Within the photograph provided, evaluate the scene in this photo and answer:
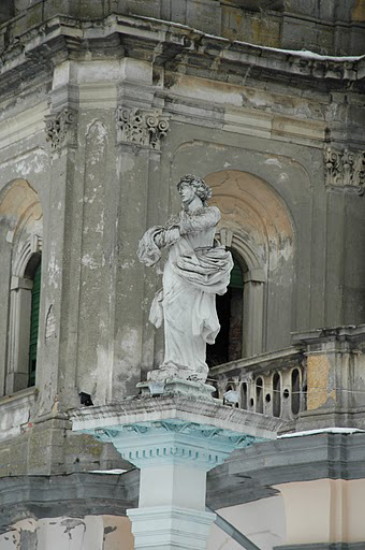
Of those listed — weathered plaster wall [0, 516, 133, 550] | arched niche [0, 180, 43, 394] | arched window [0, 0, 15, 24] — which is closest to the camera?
weathered plaster wall [0, 516, 133, 550]

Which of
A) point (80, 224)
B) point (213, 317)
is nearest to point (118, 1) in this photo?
point (80, 224)

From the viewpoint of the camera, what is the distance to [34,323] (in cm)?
3072

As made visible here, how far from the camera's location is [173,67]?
95.8 feet

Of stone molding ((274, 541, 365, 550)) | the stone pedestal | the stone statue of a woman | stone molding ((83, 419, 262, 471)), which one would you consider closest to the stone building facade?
stone molding ((274, 541, 365, 550))

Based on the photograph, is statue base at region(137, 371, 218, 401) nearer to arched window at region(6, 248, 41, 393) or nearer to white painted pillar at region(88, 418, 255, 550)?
white painted pillar at region(88, 418, 255, 550)

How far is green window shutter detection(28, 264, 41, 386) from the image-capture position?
30547 millimetres

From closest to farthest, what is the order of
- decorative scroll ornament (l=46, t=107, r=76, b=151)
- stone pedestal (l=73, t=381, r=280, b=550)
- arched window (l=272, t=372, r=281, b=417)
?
stone pedestal (l=73, t=381, r=280, b=550) → arched window (l=272, t=372, r=281, b=417) → decorative scroll ornament (l=46, t=107, r=76, b=151)

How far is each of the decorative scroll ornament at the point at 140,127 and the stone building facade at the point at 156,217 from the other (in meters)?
0.03

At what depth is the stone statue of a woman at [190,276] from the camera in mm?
20688

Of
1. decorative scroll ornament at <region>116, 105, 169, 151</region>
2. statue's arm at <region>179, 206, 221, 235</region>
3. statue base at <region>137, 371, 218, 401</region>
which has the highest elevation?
decorative scroll ornament at <region>116, 105, 169, 151</region>

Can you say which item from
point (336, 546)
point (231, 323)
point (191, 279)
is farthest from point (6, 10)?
point (191, 279)

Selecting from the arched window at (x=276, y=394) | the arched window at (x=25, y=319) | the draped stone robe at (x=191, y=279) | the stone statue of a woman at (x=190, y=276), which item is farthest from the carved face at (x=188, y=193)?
the arched window at (x=25, y=319)

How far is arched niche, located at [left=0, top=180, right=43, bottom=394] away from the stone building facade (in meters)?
0.03

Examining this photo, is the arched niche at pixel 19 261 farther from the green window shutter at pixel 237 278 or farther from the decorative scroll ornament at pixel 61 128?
the green window shutter at pixel 237 278
